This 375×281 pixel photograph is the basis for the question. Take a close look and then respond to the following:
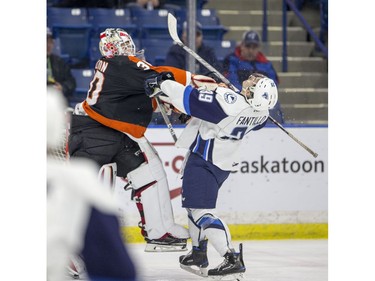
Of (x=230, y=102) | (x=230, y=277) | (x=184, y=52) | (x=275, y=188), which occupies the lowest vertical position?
(x=230, y=277)

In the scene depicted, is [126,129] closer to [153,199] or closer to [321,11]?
[153,199]

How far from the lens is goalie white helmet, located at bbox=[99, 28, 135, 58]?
4523 millimetres

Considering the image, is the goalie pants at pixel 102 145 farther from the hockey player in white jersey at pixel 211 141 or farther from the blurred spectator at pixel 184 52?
the blurred spectator at pixel 184 52

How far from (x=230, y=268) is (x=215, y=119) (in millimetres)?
603

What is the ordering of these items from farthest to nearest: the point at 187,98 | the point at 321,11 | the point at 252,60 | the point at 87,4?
the point at 321,11 → the point at 87,4 → the point at 252,60 → the point at 187,98

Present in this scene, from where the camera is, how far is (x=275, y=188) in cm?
579

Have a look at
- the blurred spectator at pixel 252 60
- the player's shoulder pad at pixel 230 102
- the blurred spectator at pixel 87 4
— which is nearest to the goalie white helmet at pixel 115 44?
the player's shoulder pad at pixel 230 102

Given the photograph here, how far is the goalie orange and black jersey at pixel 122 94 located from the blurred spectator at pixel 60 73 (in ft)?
2.59

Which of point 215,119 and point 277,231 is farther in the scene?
point 277,231

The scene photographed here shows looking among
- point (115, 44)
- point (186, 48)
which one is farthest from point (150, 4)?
point (115, 44)

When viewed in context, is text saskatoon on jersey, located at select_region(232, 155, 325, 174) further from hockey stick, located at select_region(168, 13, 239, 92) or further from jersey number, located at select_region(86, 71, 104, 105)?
jersey number, located at select_region(86, 71, 104, 105)
